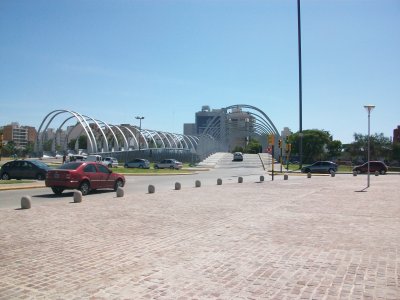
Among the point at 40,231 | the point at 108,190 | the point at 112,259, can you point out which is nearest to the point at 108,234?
the point at 40,231

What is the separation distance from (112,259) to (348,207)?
9.60 metres

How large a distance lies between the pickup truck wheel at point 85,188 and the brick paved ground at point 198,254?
5.48 meters

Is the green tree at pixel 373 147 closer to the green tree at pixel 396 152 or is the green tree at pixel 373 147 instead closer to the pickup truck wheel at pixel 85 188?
the green tree at pixel 396 152

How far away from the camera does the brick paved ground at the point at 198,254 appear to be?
5.24m

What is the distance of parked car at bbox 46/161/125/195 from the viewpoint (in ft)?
57.7

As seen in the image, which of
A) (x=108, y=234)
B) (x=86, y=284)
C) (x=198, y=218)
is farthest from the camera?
(x=198, y=218)

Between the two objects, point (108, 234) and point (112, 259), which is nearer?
point (112, 259)

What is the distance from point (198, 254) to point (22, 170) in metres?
23.8

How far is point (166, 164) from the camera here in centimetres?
5688

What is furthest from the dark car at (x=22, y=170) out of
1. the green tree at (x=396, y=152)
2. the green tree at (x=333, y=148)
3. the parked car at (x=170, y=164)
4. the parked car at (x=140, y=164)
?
the green tree at (x=333, y=148)

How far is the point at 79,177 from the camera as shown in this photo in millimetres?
17984

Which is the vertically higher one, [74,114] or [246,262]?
[74,114]

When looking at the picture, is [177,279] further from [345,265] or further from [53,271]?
[345,265]

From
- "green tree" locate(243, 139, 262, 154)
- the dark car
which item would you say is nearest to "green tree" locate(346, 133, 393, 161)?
"green tree" locate(243, 139, 262, 154)
